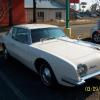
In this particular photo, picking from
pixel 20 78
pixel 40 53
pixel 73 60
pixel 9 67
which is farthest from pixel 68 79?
pixel 9 67

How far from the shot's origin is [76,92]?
5660 millimetres

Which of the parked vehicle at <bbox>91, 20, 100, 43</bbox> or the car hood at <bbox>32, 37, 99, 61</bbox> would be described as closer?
the car hood at <bbox>32, 37, 99, 61</bbox>

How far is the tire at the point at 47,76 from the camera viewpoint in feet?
19.1

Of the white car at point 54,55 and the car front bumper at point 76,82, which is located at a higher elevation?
the white car at point 54,55

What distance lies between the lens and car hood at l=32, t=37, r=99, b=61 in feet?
18.8

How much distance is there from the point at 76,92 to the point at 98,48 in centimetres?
136

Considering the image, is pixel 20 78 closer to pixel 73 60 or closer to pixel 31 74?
pixel 31 74

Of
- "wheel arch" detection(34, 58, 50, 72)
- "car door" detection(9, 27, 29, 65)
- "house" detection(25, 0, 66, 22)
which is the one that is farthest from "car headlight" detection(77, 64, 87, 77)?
"house" detection(25, 0, 66, 22)

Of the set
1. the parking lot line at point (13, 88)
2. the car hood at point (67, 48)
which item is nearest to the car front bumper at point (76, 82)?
the car hood at point (67, 48)

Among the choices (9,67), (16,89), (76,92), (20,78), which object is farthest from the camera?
(9,67)

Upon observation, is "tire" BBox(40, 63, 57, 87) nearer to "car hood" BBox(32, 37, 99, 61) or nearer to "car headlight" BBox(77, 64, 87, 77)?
"car hood" BBox(32, 37, 99, 61)

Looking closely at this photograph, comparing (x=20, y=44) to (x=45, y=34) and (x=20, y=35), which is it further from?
(x=45, y=34)
